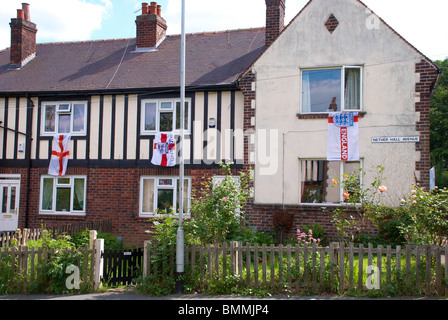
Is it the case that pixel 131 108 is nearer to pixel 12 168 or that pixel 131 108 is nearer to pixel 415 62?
pixel 12 168

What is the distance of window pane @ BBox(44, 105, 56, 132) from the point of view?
16.3m

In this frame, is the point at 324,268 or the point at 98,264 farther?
the point at 98,264

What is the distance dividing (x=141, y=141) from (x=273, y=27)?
5980 mm

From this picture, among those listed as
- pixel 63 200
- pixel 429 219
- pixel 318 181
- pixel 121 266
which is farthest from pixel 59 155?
pixel 429 219

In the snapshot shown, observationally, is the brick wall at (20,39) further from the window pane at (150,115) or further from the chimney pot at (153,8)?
the window pane at (150,115)

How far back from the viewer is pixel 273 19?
15.4 metres

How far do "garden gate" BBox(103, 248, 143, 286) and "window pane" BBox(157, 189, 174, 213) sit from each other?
5717 mm

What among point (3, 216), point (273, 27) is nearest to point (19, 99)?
point (3, 216)

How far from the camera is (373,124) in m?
13.3

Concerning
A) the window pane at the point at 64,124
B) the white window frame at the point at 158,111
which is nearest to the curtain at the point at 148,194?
the white window frame at the point at 158,111

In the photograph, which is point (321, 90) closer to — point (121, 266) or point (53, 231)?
point (121, 266)

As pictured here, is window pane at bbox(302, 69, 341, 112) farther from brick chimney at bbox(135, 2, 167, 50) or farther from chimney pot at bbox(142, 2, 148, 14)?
chimney pot at bbox(142, 2, 148, 14)

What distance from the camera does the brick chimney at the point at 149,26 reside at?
18.1m

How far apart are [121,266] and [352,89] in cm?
859
